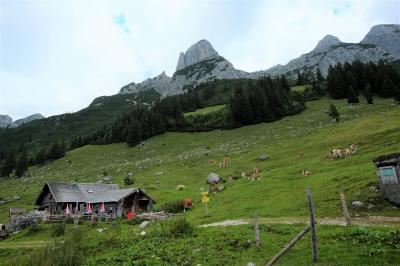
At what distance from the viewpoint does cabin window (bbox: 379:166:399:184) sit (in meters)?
27.0

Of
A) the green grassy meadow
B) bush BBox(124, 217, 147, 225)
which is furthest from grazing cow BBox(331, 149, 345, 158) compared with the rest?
bush BBox(124, 217, 147, 225)

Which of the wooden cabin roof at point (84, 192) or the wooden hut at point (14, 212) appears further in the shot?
the wooden hut at point (14, 212)

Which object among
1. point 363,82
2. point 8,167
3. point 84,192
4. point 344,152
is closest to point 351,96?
point 363,82

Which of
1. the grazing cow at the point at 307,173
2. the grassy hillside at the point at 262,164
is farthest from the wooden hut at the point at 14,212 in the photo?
the grazing cow at the point at 307,173

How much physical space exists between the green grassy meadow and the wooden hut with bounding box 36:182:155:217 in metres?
4.00

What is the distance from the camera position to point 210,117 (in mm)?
131000

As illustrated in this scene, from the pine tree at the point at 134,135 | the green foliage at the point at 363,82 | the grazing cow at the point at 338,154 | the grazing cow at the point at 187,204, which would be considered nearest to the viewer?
the grazing cow at the point at 187,204

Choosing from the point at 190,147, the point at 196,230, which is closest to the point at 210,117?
the point at 190,147

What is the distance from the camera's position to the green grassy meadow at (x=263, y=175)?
20.7 meters

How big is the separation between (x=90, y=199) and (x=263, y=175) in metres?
29.6

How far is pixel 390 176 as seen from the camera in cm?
2728

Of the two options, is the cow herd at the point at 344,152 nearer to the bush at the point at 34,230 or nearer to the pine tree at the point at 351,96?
the bush at the point at 34,230

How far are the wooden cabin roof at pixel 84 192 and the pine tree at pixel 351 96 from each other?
3093 inches

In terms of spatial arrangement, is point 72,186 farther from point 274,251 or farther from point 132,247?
point 274,251
